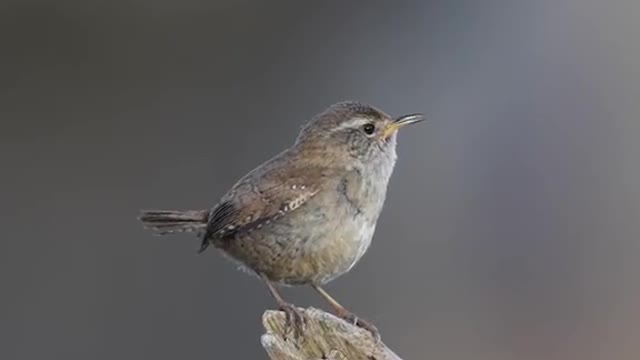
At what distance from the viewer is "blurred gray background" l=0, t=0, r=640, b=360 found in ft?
17.1

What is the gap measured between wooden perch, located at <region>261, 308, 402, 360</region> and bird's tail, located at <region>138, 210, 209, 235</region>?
779mm

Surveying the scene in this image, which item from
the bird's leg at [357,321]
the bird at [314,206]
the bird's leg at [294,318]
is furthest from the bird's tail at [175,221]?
the bird's leg at [294,318]

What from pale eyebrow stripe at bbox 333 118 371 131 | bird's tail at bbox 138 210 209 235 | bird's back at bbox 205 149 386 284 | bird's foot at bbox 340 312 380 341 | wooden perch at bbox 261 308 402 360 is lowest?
wooden perch at bbox 261 308 402 360

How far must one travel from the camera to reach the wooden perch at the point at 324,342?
104 inches

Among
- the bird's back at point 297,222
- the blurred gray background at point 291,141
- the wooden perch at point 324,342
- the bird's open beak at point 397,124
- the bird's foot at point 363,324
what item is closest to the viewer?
the wooden perch at point 324,342

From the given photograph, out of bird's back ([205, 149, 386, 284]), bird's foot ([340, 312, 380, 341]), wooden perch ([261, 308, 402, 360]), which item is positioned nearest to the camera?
wooden perch ([261, 308, 402, 360])

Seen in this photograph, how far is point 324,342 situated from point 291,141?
280 cm

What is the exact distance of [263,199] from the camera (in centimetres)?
324

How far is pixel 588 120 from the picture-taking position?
6.16m

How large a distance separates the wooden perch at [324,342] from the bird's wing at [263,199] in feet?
1.68

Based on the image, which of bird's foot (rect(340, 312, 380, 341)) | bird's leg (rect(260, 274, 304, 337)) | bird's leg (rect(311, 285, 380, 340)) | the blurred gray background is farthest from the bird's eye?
the blurred gray background

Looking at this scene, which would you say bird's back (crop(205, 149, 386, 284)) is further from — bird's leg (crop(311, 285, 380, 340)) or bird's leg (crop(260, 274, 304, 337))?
bird's leg (crop(260, 274, 304, 337))

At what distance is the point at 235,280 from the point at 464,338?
1156 mm

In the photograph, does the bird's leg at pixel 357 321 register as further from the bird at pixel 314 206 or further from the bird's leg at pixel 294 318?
the bird's leg at pixel 294 318
